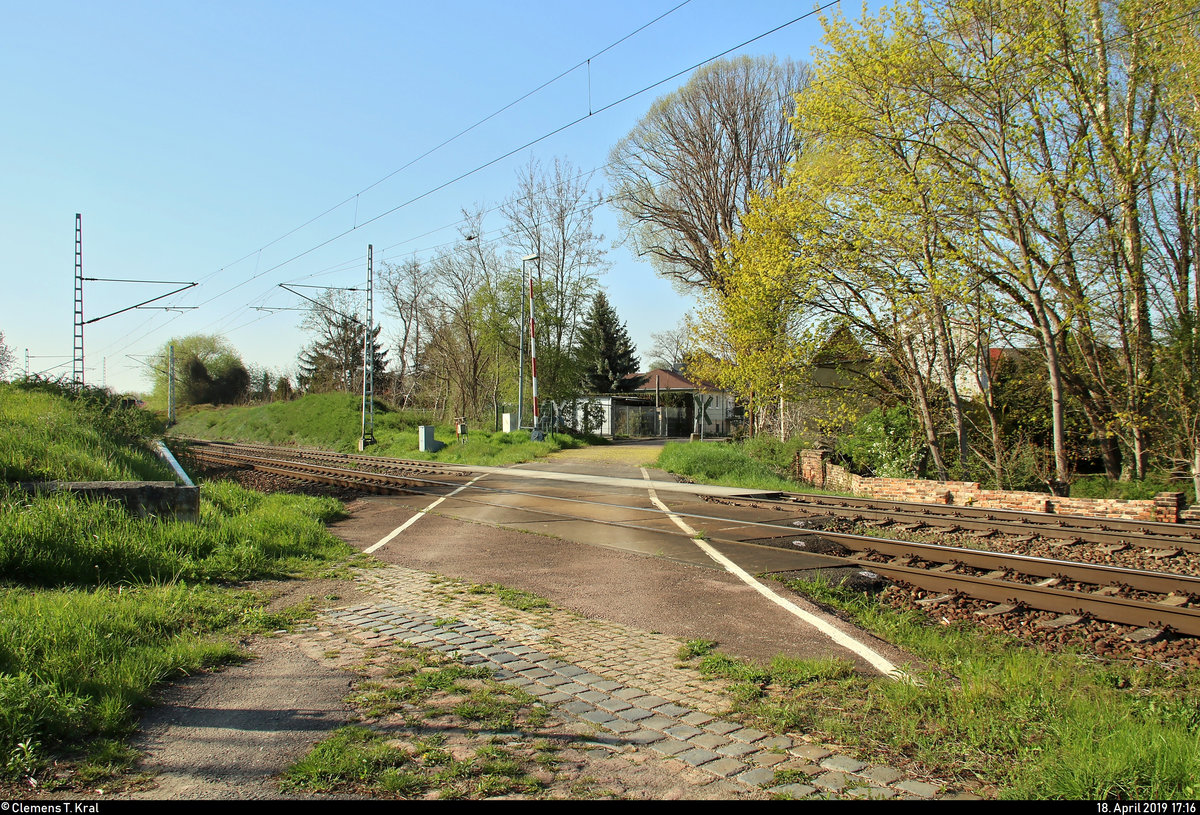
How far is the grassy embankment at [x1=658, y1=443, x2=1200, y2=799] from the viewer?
3.41 meters

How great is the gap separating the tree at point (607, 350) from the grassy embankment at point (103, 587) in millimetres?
43632

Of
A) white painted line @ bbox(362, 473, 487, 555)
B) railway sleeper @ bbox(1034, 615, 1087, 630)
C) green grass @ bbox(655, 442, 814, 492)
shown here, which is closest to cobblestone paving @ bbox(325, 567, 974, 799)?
white painted line @ bbox(362, 473, 487, 555)

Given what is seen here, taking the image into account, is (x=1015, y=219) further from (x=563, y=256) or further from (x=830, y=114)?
(x=563, y=256)

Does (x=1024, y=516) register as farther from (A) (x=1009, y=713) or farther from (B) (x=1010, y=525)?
(A) (x=1009, y=713)

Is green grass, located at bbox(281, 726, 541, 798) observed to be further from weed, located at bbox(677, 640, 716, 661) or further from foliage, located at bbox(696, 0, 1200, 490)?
foliage, located at bbox(696, 0, 1200, 490)

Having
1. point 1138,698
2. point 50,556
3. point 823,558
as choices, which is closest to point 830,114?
point 823,558

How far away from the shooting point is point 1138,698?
15.5 ft

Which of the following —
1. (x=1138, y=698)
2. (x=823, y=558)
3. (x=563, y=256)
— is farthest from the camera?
(x=563, y=256)

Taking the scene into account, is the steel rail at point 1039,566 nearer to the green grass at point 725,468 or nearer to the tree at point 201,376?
the green grass at point 725,468

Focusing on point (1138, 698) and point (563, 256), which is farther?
point (563, 256)

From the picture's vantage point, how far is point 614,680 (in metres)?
4.98

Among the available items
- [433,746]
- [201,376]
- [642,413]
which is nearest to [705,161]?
[642,413]

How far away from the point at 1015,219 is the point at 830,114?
4.59 m
